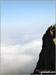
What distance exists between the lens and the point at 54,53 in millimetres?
37438

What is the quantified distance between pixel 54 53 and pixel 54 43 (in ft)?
4.27

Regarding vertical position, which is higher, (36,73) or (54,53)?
(54,53)

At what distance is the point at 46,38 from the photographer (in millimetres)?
41375

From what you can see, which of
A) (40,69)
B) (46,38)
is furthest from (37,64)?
(46,38)

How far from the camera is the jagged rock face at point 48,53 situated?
37.9m

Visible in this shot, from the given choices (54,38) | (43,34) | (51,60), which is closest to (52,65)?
(51,60)

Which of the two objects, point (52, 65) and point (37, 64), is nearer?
point (52, 65)

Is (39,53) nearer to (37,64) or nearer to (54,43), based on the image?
(37,64)

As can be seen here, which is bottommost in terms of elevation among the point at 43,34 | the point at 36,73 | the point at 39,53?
the point at 36,73

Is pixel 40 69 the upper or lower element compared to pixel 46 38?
lower

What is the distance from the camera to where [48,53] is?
130ft

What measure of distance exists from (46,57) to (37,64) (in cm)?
270

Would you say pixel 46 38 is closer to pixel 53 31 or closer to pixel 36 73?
pixel 53 31

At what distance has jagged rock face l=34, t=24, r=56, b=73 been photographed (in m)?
37.9
